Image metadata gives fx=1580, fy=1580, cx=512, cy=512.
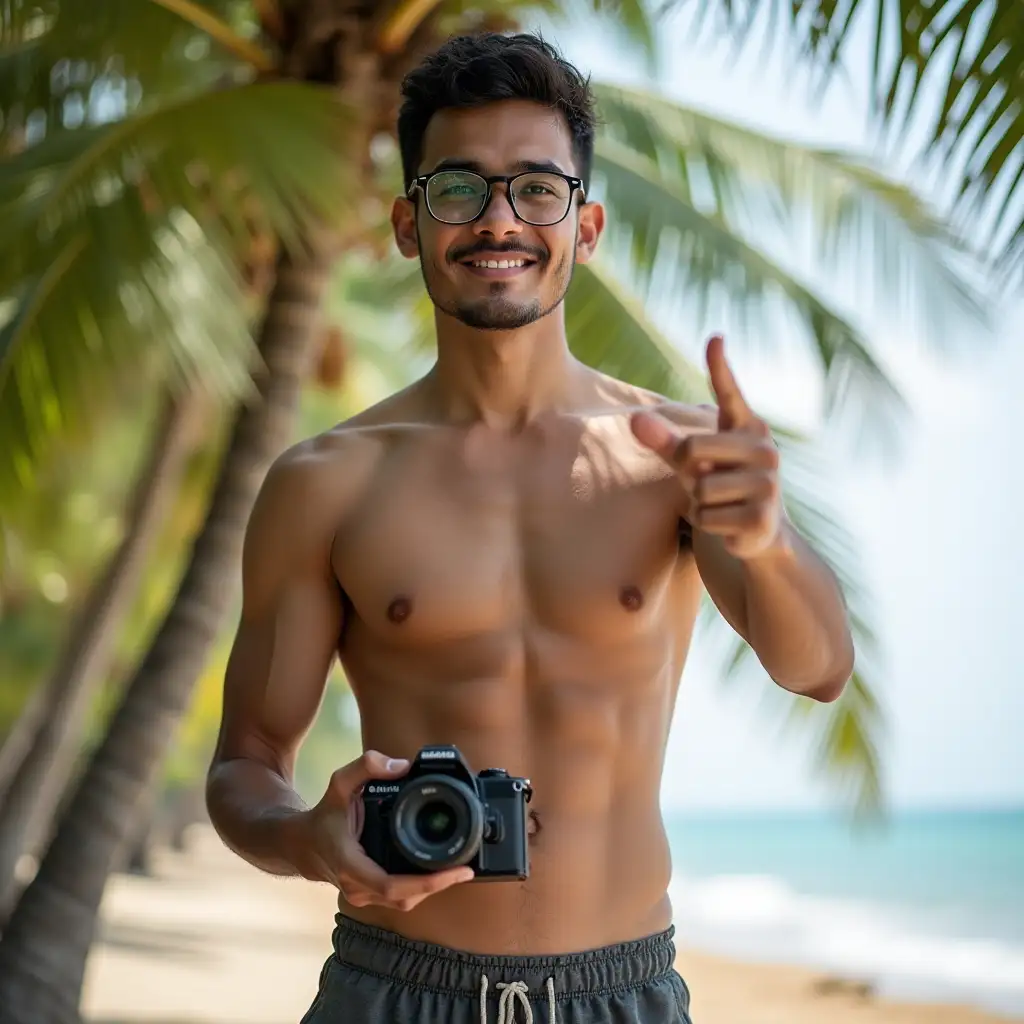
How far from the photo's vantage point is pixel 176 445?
27.6 feet

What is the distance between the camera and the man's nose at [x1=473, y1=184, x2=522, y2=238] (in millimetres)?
2260

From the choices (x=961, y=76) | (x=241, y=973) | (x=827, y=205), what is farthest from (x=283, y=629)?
(x=241, y=973)

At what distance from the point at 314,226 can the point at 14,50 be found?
173 centimetres

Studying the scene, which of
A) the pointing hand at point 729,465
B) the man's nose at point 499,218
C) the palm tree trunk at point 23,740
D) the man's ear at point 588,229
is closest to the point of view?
the pointing hand at point 729,465

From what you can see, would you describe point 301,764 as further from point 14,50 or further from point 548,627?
point 548,627

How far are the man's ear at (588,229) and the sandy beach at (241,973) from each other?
798cm

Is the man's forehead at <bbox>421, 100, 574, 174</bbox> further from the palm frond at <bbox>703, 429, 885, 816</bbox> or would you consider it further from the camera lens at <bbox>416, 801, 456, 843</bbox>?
the palm frond at <bbox>703, 429, 885, 816</bbox>

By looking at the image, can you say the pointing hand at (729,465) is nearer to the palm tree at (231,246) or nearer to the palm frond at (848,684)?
the palm tree at (231,246)

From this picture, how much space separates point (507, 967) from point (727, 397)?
92cm

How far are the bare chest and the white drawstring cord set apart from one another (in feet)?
1.62

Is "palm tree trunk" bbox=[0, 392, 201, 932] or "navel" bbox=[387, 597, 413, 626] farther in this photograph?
"palm tree trunk" bbox=[0, 392, 201, 932]

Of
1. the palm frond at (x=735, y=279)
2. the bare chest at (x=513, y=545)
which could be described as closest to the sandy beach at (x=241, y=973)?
the palm frond at (x=735, y=279)

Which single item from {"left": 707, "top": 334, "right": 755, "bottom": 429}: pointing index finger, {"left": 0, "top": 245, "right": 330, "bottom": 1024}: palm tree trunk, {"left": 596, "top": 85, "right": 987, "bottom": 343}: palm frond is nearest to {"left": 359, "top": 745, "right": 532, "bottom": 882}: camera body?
{"left": 707, "top": 334, "right": 755, "bottom": 429}: pointing index finger

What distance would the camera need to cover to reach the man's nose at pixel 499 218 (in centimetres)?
226
